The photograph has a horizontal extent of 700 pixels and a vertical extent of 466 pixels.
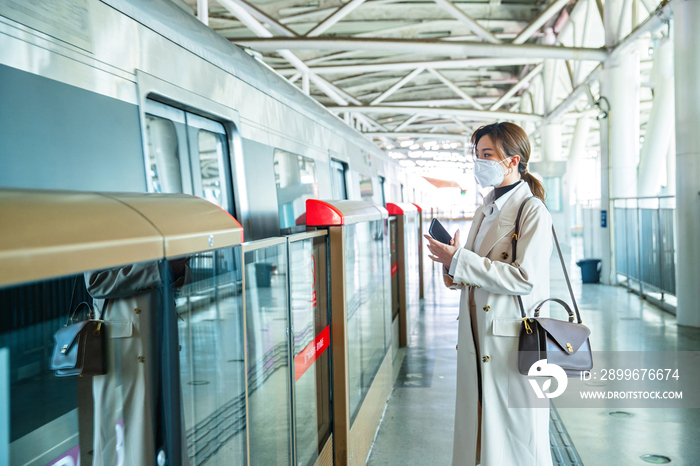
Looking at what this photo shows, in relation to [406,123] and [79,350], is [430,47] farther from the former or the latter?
[406,123]

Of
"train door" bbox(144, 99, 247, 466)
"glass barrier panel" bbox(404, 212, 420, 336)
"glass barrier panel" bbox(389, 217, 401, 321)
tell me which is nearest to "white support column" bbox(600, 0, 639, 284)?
"glass barrier panel" bbox(404, 212, 420, 336)

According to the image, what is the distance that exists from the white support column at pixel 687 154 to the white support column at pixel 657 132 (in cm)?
487

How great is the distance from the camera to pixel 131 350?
154 cm

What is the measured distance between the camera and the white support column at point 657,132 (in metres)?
12.6

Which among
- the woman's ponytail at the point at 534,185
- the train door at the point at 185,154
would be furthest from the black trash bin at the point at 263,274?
the woman's ponytail at the point at 534,185

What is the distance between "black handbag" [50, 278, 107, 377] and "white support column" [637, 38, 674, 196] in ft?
44.4

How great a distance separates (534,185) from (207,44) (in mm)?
2368

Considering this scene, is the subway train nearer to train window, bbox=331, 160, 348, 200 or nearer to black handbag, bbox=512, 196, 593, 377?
black handbag, bbox=512, 196, 593, 377

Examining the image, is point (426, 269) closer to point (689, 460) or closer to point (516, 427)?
point (689, 460)

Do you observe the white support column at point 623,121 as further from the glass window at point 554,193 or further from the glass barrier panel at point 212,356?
the glass barrier panel at point 212,356

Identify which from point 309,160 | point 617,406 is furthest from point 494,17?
point 617,406

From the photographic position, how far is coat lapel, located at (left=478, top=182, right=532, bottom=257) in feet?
9.04

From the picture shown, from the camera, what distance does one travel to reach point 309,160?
20.6 ft

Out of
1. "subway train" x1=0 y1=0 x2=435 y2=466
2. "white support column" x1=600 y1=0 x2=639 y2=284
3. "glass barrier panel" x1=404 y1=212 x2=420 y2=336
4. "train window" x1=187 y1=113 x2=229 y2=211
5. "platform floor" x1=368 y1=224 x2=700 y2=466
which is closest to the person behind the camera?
"subway train" x1=0 y1=0 x2=435 y2=466
